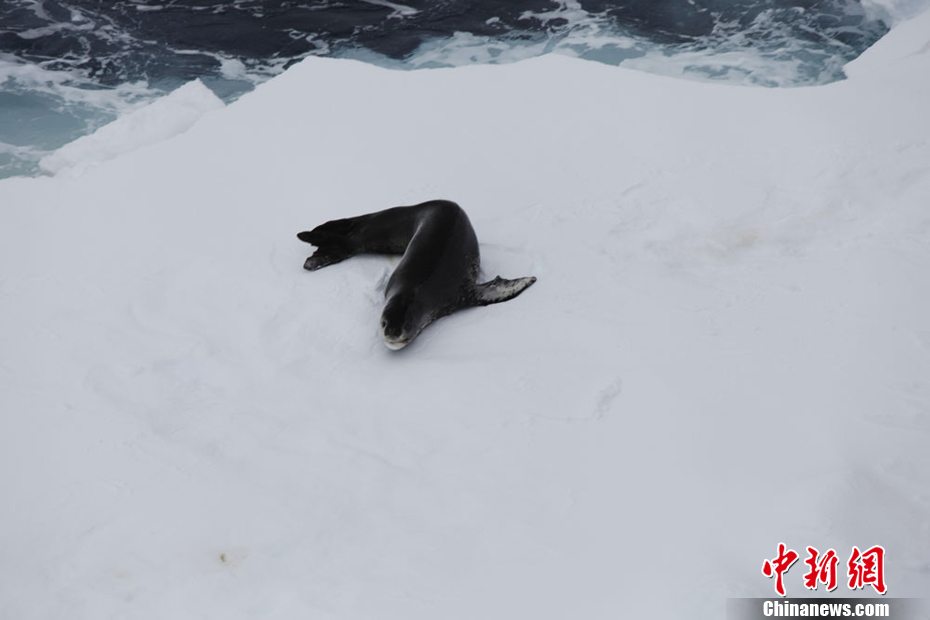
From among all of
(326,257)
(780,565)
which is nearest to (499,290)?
(326,257)

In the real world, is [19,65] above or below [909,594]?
below

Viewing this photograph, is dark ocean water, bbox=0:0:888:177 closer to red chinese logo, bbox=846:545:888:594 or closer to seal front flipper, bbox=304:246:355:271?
seal front flipper, bbox=304:246:355:271

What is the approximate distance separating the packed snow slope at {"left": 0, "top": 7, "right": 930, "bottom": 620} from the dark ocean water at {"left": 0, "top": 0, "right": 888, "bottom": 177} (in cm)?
574

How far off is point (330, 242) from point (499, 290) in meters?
1.35

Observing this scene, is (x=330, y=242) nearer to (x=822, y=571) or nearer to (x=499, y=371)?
(x=499, y=371)

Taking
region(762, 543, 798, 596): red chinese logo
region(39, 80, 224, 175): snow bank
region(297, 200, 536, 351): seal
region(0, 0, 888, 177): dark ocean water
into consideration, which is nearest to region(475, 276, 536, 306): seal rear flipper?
region(297, 200, 536, 351): seal

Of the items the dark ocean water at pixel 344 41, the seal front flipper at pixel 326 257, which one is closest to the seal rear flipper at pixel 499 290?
the seal front flipper at pixel 326 257

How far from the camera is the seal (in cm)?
411

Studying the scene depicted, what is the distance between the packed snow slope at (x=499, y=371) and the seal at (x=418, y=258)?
0.40ft

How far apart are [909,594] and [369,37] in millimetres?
12652

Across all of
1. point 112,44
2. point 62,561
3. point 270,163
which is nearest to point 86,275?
point 270,163

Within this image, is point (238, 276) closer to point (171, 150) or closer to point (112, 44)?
point (171, 150)

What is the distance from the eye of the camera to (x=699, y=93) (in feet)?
19.3

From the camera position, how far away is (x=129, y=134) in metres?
8.30
